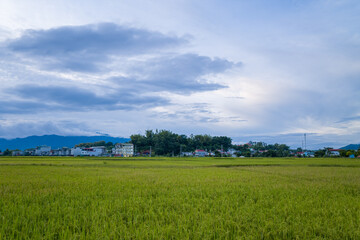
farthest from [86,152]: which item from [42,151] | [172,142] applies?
[172,142]

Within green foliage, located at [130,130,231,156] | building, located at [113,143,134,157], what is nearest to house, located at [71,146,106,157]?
building, located at [113,143,134,157]

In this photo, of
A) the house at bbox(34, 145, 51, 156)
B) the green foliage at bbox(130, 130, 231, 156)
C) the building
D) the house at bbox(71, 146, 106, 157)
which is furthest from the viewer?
the house at bbox(34, 145, 51, 156)

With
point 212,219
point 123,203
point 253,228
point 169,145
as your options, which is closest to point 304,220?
point 253,228

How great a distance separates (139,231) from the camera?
3674 mm

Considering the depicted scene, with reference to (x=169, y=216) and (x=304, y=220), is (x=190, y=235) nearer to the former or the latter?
(x=169, y=216)

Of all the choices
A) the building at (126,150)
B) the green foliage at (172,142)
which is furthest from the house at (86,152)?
the green foliage at (172,142)

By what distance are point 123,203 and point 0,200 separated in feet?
10.4

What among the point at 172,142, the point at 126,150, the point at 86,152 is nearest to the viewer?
the point at 172,142

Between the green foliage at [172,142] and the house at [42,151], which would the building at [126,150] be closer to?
the green foliage at [172,142]

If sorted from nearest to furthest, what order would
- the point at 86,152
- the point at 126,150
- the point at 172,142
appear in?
the point at 172,142 < the point at 86,152 < the point at 126,150

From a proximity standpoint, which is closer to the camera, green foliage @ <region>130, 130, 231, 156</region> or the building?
green foliage @ <region>130, 130, 231, 156</region>

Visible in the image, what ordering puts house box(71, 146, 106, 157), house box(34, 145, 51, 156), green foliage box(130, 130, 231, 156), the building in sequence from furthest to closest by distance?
1. house box(34, 145, 51, 156)
2. house box(71, 146, 106, 157)
3. the building
4. green foliage box(130, 130, 231, 156)

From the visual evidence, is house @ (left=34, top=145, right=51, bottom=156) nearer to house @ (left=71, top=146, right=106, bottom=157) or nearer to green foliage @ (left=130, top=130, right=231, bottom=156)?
house @ (left=71, top=146, right=106, bottom=157)

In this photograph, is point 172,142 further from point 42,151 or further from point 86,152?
point 42,151
